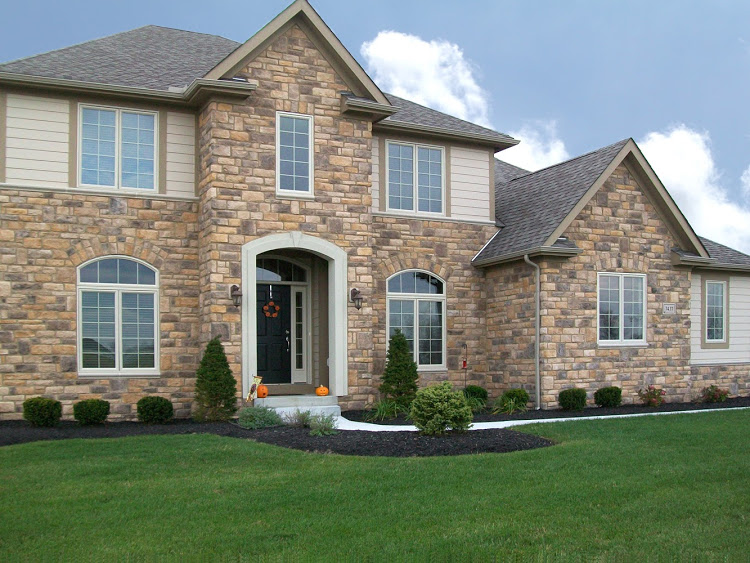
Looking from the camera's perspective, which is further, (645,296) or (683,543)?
(645,296)

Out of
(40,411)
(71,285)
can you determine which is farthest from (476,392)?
(40,411)

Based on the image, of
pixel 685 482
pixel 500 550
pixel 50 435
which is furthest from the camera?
pixel 50 435

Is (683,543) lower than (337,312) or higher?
lower

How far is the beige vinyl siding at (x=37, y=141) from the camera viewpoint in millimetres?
14172

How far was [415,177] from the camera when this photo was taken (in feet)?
57.4

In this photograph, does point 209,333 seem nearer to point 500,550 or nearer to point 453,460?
point 453,460

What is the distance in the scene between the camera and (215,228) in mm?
14453

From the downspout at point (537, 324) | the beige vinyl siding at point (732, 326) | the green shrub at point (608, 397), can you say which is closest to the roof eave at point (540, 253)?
the downspout at point (537, 324)

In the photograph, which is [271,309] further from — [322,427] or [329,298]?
[322,427]

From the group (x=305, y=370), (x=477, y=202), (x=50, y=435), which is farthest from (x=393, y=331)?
(x=50, y=435)

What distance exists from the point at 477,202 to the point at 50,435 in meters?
10.3

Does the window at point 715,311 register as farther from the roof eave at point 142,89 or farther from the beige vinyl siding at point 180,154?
the beige vinyl siding at point 180,154

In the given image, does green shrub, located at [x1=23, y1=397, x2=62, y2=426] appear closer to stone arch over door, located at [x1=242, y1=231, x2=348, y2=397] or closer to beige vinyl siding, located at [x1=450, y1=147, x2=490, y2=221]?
stone arch over door, located at [x1=242, y1=231, x2=348, y2=397]

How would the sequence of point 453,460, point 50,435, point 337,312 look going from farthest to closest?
point 337,312
point 50,435
point 453,460
